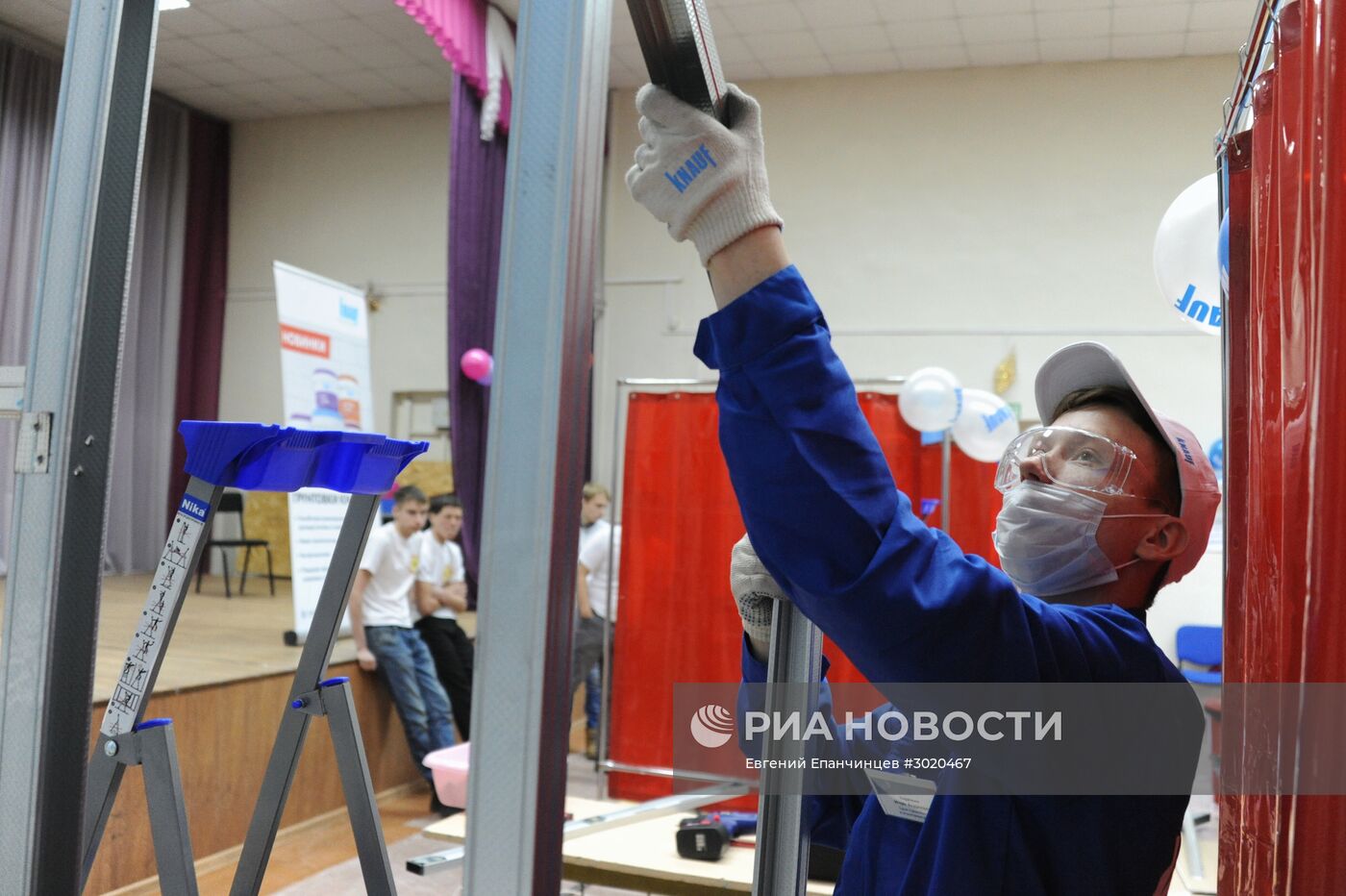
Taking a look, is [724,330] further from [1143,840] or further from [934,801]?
[1143,840]

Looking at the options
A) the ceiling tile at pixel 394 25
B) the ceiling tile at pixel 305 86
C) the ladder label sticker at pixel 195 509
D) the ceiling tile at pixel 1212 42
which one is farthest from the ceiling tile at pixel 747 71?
the ladder label sticker at pixel 195 509

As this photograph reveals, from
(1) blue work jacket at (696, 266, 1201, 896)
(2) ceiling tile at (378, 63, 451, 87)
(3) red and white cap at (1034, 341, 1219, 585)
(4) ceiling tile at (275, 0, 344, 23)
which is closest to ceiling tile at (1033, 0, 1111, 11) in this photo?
(2) ceiling tile at (378, 63, 451, 87)

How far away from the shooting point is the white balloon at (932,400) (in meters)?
4.47

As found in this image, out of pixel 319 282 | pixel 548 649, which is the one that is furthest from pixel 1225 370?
pixel 319 282

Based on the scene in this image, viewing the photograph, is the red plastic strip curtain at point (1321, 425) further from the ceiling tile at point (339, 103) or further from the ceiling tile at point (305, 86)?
the ceiling tile at point (339, 103)

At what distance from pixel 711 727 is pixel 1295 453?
1106 mm

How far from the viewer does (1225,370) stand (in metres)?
1.15

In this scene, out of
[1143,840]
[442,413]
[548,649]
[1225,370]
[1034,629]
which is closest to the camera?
[548,649]

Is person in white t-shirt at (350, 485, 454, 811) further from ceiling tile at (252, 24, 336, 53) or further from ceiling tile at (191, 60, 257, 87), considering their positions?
ceiling tile at (191, 60, 257, 87)

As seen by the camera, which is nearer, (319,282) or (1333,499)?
(1333,499)

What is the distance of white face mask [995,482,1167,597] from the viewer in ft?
3.73

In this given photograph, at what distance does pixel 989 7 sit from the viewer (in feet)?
23.0

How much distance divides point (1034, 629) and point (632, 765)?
4.38 meters

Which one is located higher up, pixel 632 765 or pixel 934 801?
pixel 934 801
